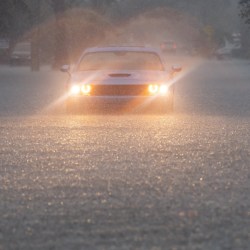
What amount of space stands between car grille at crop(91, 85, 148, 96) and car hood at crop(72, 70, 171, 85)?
0.09 meters

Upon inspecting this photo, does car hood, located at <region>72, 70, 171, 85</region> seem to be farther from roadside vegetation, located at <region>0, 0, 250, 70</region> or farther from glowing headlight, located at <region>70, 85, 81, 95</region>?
roadside vegetation, located at <region>0, 0, 250, 70</region>

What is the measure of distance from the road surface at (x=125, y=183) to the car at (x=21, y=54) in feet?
155

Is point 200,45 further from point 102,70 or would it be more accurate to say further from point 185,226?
point 185,226

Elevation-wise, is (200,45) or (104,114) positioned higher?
(200,45)

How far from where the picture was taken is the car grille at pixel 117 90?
18.4 m

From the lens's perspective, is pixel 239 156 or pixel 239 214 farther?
pixel 239 156

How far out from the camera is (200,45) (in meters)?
92.4

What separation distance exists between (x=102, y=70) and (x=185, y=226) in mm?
11904

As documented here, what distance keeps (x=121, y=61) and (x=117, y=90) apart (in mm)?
1495

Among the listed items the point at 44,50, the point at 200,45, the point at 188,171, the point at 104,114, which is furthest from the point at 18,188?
the point at 200,45

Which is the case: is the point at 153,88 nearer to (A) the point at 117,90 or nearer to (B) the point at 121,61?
(A) the point at 117,90

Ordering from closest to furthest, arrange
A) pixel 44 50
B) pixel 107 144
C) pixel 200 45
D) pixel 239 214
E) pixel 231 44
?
pixel 239 214 → pixel 107 144 → pixel 44 50 → pixel 200 45 → pixel 231 44

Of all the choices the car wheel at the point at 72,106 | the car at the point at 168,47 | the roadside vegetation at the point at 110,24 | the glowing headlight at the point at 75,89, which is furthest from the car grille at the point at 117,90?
the car at the point at 168,47

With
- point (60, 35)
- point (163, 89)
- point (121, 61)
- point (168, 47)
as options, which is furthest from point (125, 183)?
point (168, 47)
